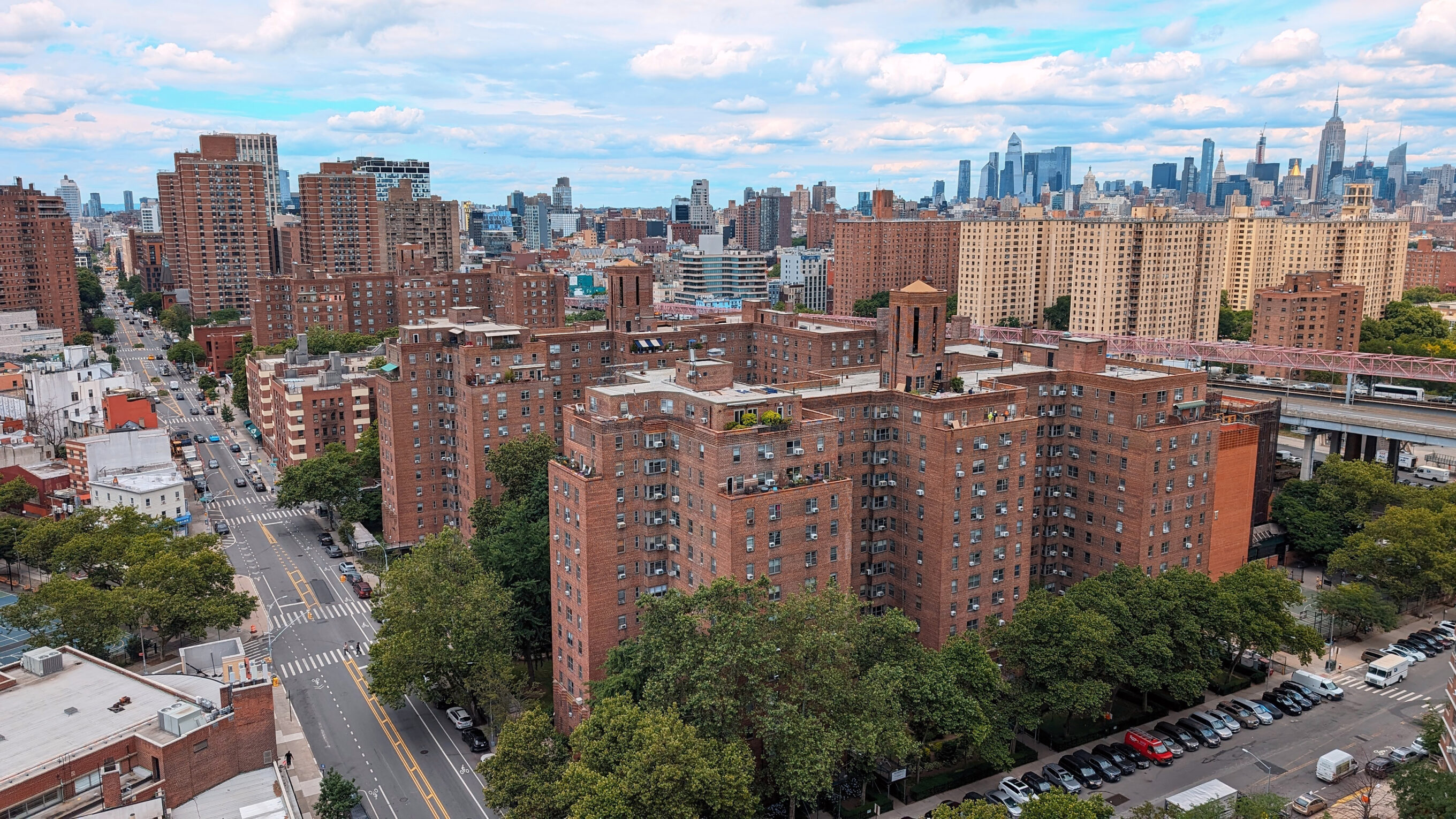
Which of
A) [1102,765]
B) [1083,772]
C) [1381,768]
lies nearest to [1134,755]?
[1102,765]

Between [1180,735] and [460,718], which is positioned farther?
[460,718]

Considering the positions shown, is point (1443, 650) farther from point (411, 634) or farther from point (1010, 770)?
point (411, 634)

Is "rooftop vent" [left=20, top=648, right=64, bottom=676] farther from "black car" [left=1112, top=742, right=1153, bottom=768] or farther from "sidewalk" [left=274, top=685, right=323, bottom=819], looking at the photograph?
"black car" [left=1112, top=742, right=1153, bottom=768]

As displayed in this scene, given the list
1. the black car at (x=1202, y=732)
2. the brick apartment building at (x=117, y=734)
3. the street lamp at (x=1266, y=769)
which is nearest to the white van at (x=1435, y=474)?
the black car at (x=1202, y=732)

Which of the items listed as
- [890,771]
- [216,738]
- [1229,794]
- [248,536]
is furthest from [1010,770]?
[248,536]

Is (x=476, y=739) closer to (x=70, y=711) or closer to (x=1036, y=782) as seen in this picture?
(x=70, y=711)

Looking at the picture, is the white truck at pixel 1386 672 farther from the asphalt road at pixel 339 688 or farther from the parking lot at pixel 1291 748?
the asphalt road at pixel 339 688
